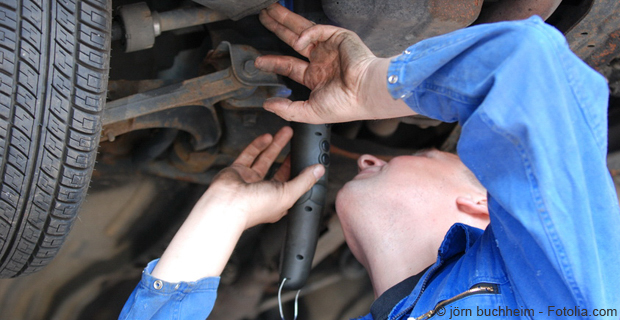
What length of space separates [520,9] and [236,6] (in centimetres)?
58

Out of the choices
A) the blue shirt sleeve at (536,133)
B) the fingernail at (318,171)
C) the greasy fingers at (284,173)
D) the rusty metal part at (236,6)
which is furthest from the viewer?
the greasy fingers at (284,173)

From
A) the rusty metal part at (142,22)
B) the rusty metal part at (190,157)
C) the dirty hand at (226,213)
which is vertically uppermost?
the rusty metal part at (142,22)

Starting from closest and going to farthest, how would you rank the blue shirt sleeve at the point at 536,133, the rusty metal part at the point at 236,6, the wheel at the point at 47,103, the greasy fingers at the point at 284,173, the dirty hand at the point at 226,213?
the blue shirt sleeve at the point at 536,133 → the wheel at the point at 47,103 → the rusty metal part at the point at 236,6 → the dirty hand at the point at 226,213 → the greasy fingers at the point at 284,173

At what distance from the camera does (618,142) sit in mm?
1648

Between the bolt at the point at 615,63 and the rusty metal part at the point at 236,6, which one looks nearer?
the rusty metal part at the point at 236,6

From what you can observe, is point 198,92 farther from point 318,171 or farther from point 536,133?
point 536,133

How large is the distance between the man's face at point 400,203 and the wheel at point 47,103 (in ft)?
1.89

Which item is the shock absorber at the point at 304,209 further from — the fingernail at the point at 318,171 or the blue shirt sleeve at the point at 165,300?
the blue shirt sleeve at the point at 165,300

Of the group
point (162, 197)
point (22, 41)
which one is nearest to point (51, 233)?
point (22, 41)

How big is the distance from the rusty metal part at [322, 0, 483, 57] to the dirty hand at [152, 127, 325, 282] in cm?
37

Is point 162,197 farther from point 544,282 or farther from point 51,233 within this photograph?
point 544,282

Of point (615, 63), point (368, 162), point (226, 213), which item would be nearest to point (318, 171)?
point (368, 162)

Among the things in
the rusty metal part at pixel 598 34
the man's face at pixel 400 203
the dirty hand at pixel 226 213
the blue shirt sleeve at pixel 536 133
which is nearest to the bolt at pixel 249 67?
the dirty hand at pixel 226 213

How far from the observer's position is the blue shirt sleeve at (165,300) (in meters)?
0.95
